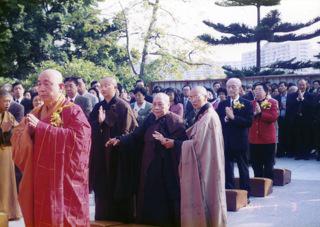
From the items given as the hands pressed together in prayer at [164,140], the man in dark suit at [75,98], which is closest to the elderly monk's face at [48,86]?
the hands pressed together in prayer at [164,140]

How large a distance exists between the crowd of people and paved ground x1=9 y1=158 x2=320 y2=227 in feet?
1.54

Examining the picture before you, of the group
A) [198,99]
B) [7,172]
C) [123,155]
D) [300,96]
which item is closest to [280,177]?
[300,96]

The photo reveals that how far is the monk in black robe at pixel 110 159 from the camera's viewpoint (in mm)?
6336

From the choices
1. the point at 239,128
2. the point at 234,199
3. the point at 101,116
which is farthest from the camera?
the point at 239,128

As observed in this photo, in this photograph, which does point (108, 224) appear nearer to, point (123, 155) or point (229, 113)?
point (123, 155)

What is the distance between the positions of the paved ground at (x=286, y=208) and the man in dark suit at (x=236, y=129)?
20.6 inches

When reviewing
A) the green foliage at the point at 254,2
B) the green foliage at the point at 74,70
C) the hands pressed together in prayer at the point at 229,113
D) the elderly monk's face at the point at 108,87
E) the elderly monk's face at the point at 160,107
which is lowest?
the hands pressed together in prayer at the point at 229,113

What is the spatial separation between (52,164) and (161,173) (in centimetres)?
158

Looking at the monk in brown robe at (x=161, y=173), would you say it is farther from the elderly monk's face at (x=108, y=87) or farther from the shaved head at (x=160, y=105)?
the elderly monk's face at (x=108, y=87)

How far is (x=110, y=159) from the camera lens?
6.37 metres

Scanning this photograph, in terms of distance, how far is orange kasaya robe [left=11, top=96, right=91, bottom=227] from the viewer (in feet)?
15.2

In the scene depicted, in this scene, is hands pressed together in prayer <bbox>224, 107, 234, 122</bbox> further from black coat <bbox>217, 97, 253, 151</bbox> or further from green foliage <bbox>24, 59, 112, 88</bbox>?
green foliage <bbox>24, 59, 112, 88</bbox>

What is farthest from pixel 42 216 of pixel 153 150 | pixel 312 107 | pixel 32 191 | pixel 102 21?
pixel 102 21

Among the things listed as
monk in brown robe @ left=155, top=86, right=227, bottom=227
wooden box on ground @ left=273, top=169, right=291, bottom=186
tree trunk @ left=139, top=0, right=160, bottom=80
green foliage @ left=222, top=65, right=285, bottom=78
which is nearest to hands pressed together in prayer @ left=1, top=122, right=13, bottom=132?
monk in brown robe @ left=155, top=86, right=227, bottom=227
